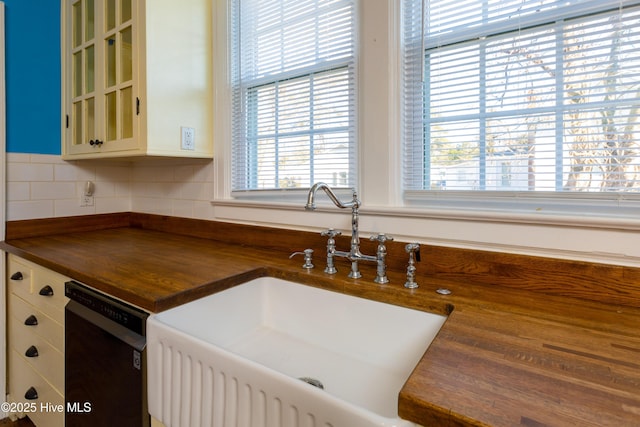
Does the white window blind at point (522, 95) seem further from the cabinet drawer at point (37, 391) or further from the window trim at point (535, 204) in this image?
the cabinet drawer at point (37, 391)

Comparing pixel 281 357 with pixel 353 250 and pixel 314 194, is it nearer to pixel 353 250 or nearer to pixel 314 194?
pixel 353 250

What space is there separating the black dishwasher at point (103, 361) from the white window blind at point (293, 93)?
0.83 metres

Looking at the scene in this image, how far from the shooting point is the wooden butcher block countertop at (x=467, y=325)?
50 cm

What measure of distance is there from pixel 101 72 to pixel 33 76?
46cm

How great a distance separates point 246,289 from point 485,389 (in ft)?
2.74

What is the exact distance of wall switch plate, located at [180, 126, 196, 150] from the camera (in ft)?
5.41

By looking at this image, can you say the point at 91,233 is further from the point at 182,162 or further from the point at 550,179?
the point at 550,179

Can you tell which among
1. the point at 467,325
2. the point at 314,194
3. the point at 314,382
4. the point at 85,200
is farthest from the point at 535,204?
the point at 85,200

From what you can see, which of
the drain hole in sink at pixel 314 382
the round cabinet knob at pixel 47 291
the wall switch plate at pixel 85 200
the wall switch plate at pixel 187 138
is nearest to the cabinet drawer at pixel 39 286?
the round cabinet knob at pixel 47 291

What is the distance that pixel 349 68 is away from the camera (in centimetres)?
136

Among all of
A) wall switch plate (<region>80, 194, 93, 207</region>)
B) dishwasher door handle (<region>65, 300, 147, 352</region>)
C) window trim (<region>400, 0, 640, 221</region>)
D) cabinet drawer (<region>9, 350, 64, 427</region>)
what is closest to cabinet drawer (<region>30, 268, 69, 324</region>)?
dishwasher door handle (<region>65, 300, 147, 352</region>)

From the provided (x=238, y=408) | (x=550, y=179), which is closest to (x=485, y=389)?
(x=238, y=408)

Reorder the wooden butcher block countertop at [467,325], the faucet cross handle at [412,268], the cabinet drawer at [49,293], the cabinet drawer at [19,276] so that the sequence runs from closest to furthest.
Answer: the wooden butcher block countertop at [467,325]
the faucet cross handle at [412,268]
the cabinet drawer at [49,293]
the cabinet drawer at [19,276]

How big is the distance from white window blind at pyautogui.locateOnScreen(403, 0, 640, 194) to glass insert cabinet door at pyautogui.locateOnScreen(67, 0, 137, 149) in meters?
1.26
